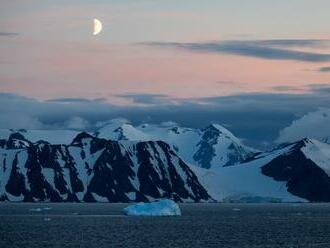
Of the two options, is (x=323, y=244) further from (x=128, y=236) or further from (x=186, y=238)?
(x=128, y=236)

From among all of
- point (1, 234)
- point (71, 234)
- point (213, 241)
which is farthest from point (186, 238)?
point (1, 234)

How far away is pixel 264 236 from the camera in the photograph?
7653 inches

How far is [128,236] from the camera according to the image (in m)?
194

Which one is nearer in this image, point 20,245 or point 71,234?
point 20,245

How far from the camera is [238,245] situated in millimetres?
166625

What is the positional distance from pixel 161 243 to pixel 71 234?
34.2 meters

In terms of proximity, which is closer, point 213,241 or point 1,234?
point 213,241

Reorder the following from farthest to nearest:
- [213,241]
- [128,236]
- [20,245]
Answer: [128,236] < [213,241] < [20,245]

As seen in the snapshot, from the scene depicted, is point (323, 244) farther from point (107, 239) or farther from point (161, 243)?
point (107, 239)

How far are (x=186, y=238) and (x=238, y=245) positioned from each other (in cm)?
2148

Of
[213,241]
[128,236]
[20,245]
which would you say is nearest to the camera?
[20,245]

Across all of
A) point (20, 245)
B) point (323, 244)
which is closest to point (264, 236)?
point (323, 244)

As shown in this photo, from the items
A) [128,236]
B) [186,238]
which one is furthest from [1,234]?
[186,238]

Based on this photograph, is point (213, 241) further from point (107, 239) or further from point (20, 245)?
point (20, 245)
